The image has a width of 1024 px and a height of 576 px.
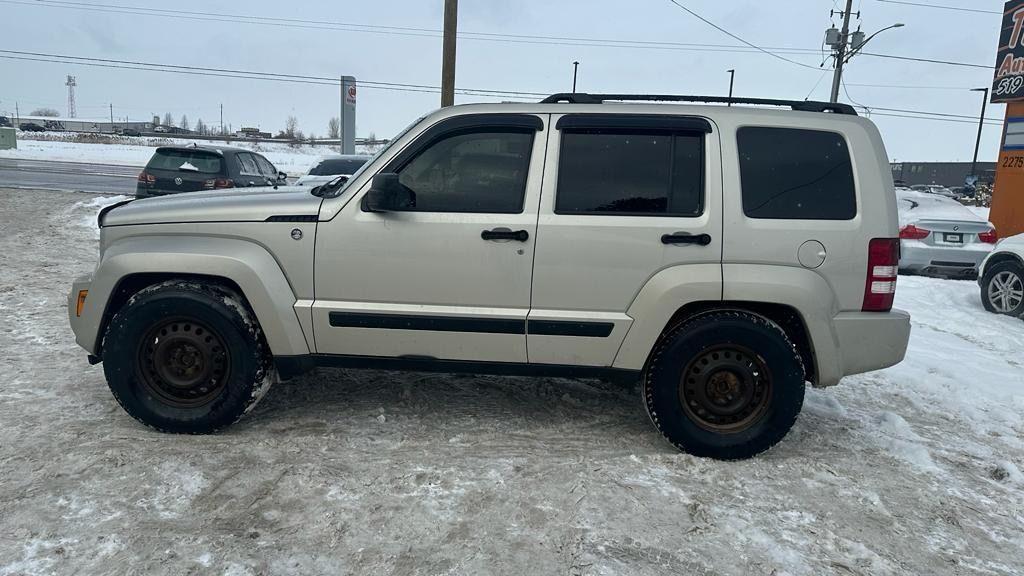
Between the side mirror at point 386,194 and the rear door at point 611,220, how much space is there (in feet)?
2.56

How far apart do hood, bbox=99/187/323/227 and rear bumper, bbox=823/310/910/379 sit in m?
3.02

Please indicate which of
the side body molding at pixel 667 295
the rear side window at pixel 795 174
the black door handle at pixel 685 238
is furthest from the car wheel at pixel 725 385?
the rear side window at pixel 795 174

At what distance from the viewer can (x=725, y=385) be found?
371cm

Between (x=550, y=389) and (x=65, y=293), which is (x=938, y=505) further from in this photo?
(x=65, y=293)

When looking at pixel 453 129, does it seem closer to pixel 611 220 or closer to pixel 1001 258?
pixel 611 220

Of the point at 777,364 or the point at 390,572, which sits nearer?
the point at 390,572

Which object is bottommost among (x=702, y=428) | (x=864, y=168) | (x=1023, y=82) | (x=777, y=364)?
(x=702, y=428)

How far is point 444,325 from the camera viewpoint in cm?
365

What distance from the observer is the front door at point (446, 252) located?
359 cm

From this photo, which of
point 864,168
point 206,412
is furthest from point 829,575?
point 206,412

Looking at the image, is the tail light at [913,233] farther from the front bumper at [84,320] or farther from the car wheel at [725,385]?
the front bumper at [84,320]

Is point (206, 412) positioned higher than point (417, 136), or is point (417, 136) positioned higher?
point (417, 136)

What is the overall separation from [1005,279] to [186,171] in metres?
12.2

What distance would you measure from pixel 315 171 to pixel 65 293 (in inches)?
295
